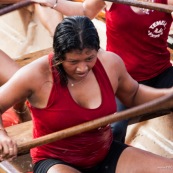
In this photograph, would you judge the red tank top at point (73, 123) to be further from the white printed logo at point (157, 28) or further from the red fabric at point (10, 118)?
the red fabric at point (10, 118)

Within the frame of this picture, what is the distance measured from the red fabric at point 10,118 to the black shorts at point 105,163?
1.08 metres

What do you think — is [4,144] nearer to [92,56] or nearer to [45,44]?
[92,56]

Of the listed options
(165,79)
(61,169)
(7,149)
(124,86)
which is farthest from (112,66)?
(165,79)

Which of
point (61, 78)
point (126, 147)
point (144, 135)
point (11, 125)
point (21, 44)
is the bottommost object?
point (21, 44)

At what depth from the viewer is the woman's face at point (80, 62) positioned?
2.50 metres

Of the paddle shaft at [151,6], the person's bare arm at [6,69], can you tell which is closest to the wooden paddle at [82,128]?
the paddle shaft at [151,6]

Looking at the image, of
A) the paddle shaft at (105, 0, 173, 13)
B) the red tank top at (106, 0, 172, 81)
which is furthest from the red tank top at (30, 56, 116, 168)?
the red tank top at (106, 0, 172, 81)

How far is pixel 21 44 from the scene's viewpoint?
6.46 meters

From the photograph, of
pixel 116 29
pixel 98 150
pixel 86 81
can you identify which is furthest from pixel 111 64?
pixel 116 29

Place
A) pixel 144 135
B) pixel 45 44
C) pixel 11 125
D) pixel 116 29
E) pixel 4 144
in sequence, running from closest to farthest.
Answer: pixel 4 144, pixel 116 29, pixel 11 125, pixel 144 135, pixel 45 44

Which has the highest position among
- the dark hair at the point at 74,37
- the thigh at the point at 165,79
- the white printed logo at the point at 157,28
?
the dark hair at the point at 74,37

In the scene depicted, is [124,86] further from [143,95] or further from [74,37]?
[74,37]

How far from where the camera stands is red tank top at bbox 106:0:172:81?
3410mm

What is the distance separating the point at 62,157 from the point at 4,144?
1.31ft
